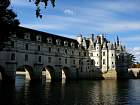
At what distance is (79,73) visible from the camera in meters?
103

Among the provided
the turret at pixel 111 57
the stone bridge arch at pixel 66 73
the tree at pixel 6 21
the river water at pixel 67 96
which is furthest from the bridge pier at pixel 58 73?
the tree at pixel 6 21

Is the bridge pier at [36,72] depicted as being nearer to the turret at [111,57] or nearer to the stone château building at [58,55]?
the stone château building at [58,55]

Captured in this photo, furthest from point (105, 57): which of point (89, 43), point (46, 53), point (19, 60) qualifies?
point (19, 60)

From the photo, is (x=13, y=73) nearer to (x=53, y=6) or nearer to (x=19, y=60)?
(x=19, y=60)

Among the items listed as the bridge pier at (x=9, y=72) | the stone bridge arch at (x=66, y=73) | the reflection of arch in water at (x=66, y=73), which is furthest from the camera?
the reflection of arch in water at (x=66, y=73)

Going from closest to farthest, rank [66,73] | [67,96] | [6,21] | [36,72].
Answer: [6,21], [67,96], [36,72], [66,73]

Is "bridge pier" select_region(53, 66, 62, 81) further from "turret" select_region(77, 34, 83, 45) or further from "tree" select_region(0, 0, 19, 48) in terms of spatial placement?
"tree" select_region(0, 0, 19, 48)

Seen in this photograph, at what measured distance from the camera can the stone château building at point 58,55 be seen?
7094 cm

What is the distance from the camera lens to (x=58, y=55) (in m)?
90.9

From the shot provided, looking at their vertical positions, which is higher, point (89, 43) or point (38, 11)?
point (89, 43)

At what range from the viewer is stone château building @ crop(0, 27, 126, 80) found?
70.9 m

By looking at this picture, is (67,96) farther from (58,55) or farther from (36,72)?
(58,55)

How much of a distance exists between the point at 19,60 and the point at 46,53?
1311cm

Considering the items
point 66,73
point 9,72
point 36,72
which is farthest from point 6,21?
point 66,73
